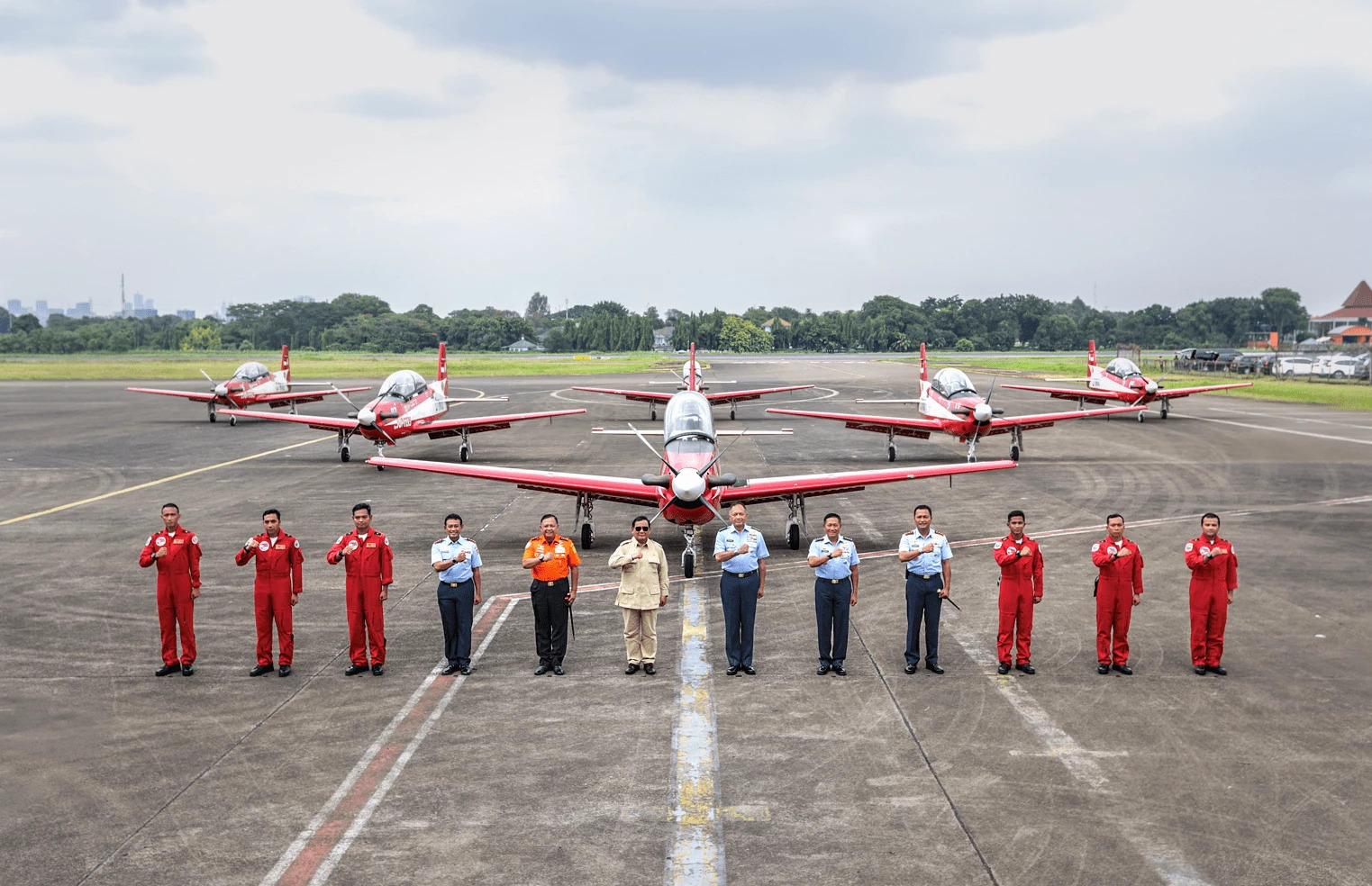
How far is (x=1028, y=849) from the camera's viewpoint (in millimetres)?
6809

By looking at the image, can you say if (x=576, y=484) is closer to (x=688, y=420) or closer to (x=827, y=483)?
(x=688, y=420)

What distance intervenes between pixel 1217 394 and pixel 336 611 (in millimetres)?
59944

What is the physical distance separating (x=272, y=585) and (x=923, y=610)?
718 centimetres

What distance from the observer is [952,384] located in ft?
97.1

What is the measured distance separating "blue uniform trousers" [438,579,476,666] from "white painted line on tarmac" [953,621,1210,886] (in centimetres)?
581

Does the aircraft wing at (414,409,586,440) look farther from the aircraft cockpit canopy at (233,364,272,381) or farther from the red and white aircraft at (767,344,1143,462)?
the aircraft cockpit canopy at (233,364,272,381)

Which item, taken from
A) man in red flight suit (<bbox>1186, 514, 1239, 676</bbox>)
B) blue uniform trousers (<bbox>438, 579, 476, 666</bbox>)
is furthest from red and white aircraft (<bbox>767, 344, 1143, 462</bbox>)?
blue uniform trousers (<bbox>438, 579, 476, 666</bbox>)

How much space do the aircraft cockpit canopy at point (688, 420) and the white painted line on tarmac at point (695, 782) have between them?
18.5 ft

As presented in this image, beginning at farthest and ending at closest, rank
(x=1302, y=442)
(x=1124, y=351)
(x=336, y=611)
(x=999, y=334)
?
1. (x=999, y=334)
2. (x=1124, y=351)
3. (x=1302, y=442)
4. (x=336, y=611)

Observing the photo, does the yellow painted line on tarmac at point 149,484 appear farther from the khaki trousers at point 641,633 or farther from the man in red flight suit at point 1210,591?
the man in red flight suit at point 1210,591

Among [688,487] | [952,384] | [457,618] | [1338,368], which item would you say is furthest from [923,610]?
[1338,368]

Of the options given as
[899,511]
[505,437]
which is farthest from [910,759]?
[505,437]

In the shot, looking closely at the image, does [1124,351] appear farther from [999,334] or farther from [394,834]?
[999,334]

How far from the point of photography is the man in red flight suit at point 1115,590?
10398 millimetres
